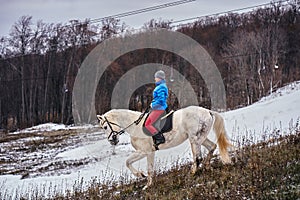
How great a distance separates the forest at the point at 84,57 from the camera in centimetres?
4706

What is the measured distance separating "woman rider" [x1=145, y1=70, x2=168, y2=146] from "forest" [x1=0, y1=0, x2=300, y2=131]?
117ft

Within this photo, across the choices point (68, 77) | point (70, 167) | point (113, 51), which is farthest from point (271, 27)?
point (70, 167)

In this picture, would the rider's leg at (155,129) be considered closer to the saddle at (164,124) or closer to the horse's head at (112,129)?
the saddle at (164,124)

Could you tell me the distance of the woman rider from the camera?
308 inches

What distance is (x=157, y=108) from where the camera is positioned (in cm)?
791

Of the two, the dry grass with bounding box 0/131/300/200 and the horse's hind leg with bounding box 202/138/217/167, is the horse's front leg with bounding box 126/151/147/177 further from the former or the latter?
the horse's hind leg with bounding box 202/138/217/167

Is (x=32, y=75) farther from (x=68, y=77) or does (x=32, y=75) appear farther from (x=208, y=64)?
(x=208, y=64)

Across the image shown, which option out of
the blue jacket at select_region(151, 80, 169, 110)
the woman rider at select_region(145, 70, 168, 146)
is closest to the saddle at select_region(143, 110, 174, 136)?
the woman rider at select_region(145, 70, 168, 146)

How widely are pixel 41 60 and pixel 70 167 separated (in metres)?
45.3

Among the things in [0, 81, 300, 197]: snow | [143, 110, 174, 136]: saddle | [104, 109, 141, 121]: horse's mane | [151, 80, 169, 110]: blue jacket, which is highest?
[151, 80, 169, 110]: blue jacket

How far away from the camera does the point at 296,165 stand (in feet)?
19.2

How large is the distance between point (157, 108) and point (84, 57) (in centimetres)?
4869

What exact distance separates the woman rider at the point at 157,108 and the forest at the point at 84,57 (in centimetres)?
3567

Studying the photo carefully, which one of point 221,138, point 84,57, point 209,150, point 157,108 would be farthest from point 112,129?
point 84,57
